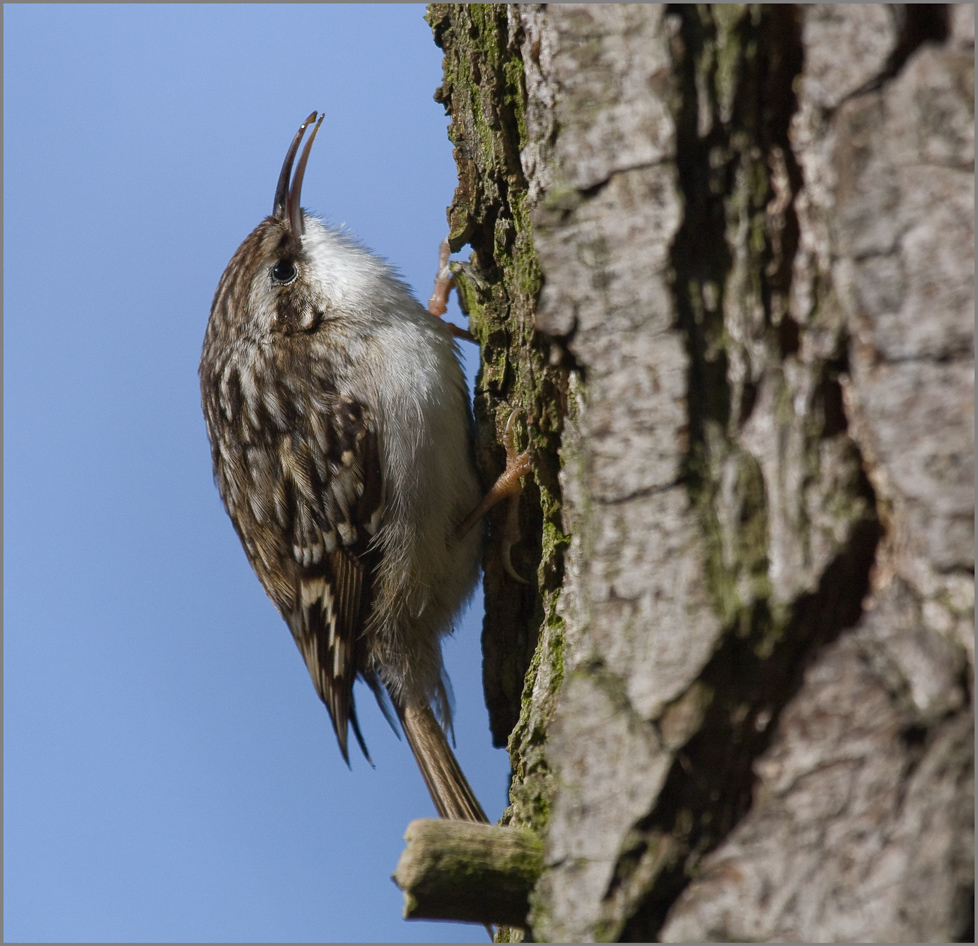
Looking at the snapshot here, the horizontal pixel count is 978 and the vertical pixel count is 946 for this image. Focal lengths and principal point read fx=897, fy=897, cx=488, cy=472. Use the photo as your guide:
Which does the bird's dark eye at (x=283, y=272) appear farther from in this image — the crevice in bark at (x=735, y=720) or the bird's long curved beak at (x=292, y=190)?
the crevice in bark at (x=735, y=720)

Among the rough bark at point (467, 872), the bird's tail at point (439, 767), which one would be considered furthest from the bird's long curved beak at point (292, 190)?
the rough bark at point (467, 872)

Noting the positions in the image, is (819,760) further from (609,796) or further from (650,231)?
(650,231)

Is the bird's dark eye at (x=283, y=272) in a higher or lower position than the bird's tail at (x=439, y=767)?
higher

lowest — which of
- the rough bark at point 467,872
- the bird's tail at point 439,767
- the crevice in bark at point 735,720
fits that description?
the bird's tail at point 439,767

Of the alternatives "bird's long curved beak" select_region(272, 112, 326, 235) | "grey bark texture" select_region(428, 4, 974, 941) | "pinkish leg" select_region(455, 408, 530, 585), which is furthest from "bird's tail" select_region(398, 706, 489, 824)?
"bird's long curved beak" select_region(272, 112, 326, 235)

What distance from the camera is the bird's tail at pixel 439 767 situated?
198 centimetres

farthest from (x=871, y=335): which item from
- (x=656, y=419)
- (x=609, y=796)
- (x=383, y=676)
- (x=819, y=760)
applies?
(x=383, y=676)

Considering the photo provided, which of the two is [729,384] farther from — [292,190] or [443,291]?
[292,190]

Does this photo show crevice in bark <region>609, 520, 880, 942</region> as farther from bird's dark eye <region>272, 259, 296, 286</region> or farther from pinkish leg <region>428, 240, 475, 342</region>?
bird's dark eye <region>272, 259, 296, 286</region>

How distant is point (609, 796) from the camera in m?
0.92

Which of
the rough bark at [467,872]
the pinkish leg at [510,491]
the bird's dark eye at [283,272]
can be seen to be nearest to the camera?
the rough bark at [467,872]

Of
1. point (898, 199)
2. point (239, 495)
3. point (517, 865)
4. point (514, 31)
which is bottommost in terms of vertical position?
point (517, 865)

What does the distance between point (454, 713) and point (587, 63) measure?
171cm

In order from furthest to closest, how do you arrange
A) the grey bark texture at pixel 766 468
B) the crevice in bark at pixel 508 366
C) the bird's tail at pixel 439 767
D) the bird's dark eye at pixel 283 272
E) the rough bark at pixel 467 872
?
the bird's dark eye at pixel 283 272 < the bird's tail at pixel 439 767 < the crevice in bark at pixel 508 366 < the rough bark at pixel 467 872 < the grey bark texture at pixel 766 468
